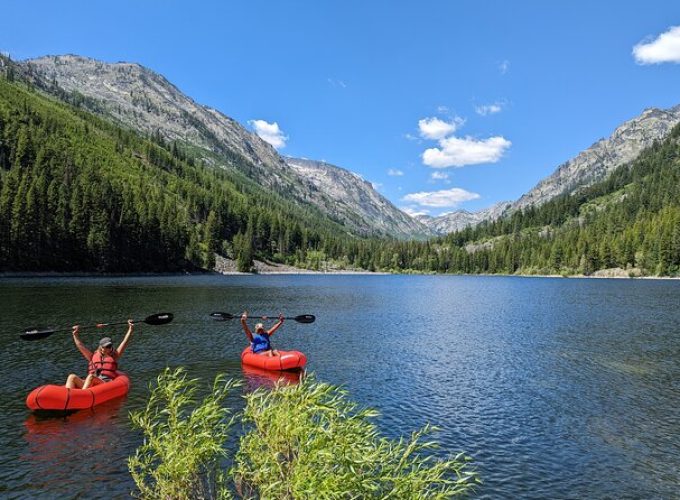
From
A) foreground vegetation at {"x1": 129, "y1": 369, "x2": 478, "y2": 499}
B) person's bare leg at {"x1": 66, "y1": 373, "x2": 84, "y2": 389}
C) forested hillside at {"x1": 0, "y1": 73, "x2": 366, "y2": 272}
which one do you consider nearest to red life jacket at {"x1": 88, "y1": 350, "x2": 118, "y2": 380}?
person's bare leg at {"x1": 66, "y1": 373, "x2": 84, "y2": 389}

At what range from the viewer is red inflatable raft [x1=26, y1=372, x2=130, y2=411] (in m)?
19.8

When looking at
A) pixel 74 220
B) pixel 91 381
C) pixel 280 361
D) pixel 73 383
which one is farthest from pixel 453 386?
pixel 74 220

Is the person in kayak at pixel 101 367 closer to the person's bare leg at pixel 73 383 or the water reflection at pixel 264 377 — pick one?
the person's bare leg at pixel 73 383

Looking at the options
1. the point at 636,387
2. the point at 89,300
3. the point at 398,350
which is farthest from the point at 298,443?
the point at 89,300

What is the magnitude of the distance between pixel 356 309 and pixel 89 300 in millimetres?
39573

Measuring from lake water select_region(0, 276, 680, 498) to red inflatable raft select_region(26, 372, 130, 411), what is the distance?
0.59 meters

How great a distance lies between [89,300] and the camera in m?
64.6

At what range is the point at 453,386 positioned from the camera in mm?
27391

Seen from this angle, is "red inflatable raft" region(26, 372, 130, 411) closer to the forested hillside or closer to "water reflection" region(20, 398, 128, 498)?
"water reflection" region(20, 398, 128, 498)

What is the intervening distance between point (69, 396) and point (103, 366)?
2.94 meters

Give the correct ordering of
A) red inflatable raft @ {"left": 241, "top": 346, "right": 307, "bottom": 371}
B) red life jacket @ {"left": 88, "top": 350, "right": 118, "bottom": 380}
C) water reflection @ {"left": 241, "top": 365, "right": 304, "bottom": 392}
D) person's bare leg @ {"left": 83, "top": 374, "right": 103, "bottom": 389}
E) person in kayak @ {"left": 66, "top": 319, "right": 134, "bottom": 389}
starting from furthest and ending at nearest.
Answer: red inflatable raft @ {"left": 241, "top": 346, "right": 307, "bottom": 371} < water reflection @ {"left": 241, "top": 365, "right": 304, "bottom": 392} < red life jacket @ {"left": 88, "top": 350, "right": 118, "bottom": 380} < person in kayak @ {"left": 66, "top": 319, "right": 134, "bottom": 389} < person's bare leg @ {"left": 83, "top": 374, "right": 103, "bottom": 389}

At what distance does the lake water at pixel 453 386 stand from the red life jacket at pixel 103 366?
1.68 m

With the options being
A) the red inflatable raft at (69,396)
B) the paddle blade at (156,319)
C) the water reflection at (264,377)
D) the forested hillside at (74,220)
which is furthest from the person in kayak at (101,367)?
the forested hillside at (74,220)

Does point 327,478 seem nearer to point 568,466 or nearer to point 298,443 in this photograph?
point 298,443
